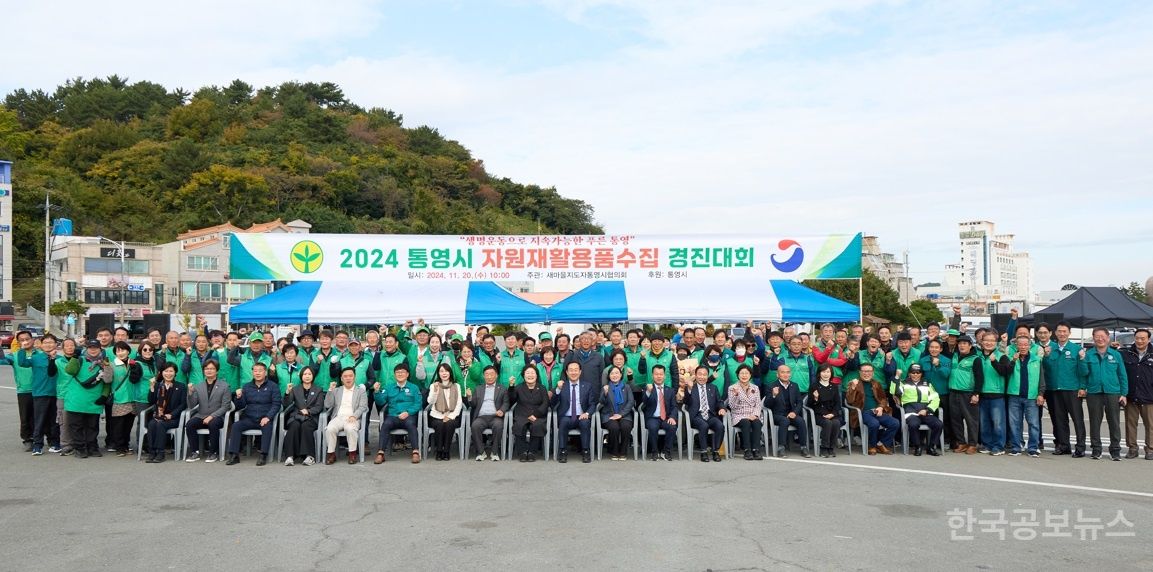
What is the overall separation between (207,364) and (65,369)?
5.76 ft

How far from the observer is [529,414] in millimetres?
9727

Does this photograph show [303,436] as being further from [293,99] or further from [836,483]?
[293,99]

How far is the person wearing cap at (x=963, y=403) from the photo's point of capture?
9.95 metres

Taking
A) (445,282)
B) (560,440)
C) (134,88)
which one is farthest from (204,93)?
(560,440)

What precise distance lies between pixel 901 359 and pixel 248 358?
7954mm

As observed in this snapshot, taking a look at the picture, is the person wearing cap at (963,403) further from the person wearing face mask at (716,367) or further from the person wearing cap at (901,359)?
the person wearing face mask at (716,367)

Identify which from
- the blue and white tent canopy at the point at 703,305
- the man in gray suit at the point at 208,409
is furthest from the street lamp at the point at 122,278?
the man in gray suit at the point at 208,409

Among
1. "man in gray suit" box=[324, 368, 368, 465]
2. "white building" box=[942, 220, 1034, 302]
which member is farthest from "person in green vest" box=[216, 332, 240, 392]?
"white building" box=[942, 220, 1034, 302]

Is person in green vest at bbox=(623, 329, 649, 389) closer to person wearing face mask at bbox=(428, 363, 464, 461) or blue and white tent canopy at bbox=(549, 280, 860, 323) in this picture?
person wearing face mask at bbox=(428, 363, 464, 461)

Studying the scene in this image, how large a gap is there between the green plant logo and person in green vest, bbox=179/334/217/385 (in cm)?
458

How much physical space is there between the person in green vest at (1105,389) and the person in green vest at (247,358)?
31.1 feet

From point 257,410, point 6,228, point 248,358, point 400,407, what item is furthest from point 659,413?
point 6,228

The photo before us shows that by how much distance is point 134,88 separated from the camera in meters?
85.2

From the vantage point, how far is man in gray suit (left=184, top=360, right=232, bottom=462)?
31.2 feet
